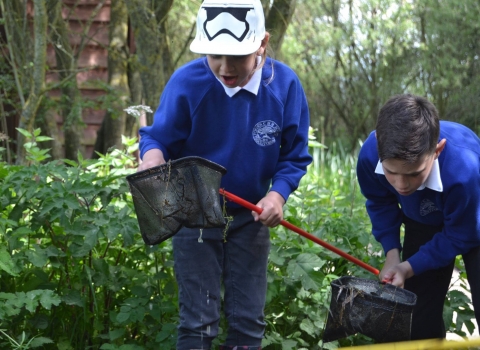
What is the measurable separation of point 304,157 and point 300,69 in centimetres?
1024

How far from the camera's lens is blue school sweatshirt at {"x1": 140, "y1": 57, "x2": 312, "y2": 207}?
316 centimetres

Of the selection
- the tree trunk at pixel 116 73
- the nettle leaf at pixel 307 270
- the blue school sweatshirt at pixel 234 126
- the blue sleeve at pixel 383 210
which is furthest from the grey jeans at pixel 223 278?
the tree trunk at pixel 116 73

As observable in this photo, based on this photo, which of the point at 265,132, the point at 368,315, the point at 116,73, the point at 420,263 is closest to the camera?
the point at 368,315

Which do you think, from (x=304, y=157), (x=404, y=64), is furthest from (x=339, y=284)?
(x=404, y=64)

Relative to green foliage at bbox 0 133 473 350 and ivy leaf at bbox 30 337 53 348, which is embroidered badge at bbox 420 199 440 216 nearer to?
green foliage at bbox 0 133 473 350

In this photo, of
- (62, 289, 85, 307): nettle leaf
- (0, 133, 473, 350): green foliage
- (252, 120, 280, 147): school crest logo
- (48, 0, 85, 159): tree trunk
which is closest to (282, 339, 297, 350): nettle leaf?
(0, 133, 473, 350): green foliage

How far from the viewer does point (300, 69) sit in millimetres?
13414

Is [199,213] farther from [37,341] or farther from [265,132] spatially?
[37,341]

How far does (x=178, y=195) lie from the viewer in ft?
9.73

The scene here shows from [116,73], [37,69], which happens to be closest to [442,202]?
[37,69]

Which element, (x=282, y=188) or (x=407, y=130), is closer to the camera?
(x=407, y=130)

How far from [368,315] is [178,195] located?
92cm

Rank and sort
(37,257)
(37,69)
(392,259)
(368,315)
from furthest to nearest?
(37,69)
(392,259)
(37,257)
(368,315)

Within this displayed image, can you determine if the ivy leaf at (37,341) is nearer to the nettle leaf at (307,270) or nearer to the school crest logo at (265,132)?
the nettle leaf at (307,270)
